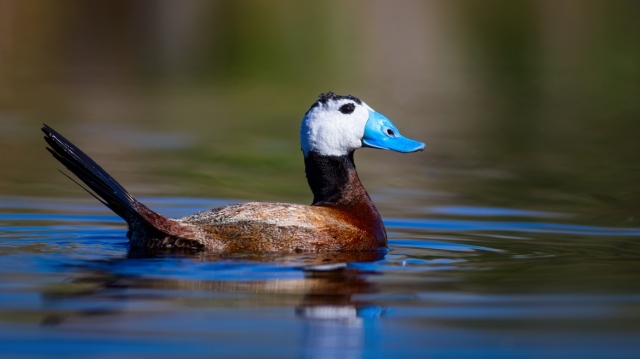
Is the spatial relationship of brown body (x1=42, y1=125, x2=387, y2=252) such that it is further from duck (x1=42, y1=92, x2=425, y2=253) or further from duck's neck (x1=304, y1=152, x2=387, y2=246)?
duck's neck (x1=304, y1=152, x2=387, y2=246)

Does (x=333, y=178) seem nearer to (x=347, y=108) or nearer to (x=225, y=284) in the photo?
(x=347, y=108)

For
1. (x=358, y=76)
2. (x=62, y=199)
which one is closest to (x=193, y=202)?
(x=62, y=199)

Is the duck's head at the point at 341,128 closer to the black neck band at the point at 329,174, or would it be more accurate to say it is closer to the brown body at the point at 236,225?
the black neck band at the point at 329,174

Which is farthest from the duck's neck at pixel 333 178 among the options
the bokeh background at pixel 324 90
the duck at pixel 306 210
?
the bokeh background at pixel 324 90

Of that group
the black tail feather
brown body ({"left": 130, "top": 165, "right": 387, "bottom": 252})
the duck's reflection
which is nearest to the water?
the duck's reflection

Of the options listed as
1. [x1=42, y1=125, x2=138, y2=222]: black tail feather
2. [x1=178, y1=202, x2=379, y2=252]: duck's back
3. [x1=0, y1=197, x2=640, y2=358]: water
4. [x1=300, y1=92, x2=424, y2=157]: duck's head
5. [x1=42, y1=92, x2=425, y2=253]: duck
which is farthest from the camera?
[x1=300, y1=92, x2=424, y2=157]: duck's head

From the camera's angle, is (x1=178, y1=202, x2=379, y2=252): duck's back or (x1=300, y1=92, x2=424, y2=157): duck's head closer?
(x1=178, y1=202, x2=379, y2=252): duck's back

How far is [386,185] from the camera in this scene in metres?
11.4

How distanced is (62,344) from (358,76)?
17.2 metres

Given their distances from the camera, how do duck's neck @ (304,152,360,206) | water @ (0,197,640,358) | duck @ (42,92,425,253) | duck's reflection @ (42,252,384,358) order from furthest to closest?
1. duck's neck @ (304,152,360,206)
2. duck @ (42,92,425,253)
3. duck's reflection @ (42,252,384,358)
4. water @ (0,197,640,358)

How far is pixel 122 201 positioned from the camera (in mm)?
6895

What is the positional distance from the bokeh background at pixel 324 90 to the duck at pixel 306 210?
5.35 feet

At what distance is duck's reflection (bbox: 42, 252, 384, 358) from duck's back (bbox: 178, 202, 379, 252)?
5.0 inches

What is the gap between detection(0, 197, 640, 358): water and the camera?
5078 millimetres
